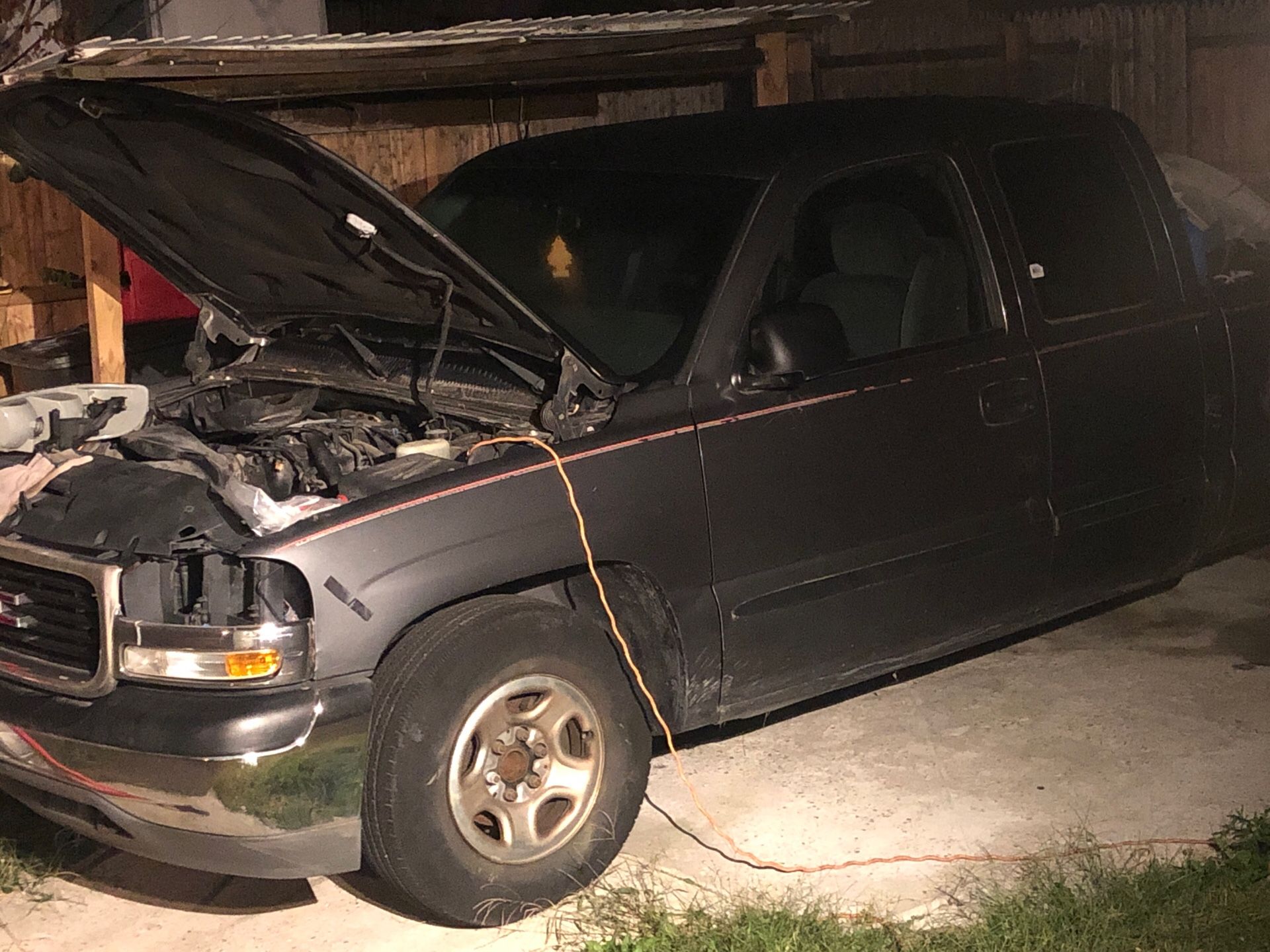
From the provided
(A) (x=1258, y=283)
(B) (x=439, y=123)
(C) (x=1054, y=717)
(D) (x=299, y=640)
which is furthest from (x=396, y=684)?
(B) (x=439, y=123)

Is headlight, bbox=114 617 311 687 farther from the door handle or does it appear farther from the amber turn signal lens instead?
the door handle

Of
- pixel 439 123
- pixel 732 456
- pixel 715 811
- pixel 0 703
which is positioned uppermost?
pixel 439 123

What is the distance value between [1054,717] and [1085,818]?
30.4 inches

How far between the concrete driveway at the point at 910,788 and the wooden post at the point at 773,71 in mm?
3622

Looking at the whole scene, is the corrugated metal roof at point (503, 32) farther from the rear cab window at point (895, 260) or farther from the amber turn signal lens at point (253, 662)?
the amber turn signal lens at point (253, 662)

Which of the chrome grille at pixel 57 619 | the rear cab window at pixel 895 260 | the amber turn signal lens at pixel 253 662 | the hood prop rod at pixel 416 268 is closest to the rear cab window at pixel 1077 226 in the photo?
the rear cab window at pixel 895 260

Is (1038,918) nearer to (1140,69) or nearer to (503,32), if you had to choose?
(503,32)

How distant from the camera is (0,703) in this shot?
14.5 ft

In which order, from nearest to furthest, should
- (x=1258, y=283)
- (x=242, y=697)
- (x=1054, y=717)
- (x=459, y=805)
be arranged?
(x=242, y=697)
(x=459, y=805)
(x=1054, y=717)
(x=1258, y=283)

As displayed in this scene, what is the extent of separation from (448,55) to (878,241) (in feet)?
7.54

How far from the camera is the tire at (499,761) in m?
4.25

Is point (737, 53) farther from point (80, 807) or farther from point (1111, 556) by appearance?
point (80, 807)

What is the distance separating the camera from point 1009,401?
5.40m

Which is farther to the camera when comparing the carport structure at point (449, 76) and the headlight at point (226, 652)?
the carport structure at point (449, 76)
